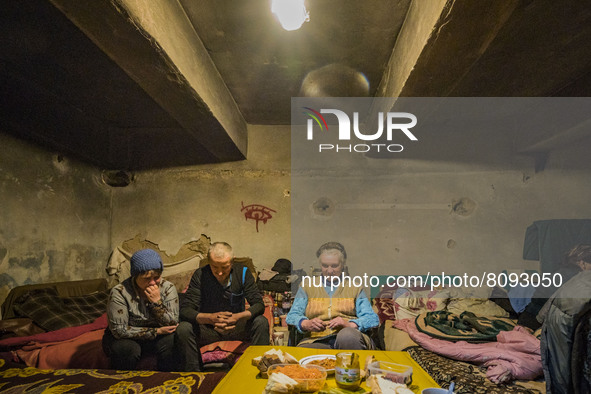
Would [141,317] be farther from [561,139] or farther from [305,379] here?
[561,139]

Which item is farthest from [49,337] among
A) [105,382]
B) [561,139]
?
[561,139]

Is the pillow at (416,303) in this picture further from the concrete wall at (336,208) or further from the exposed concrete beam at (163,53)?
the exposed concrete beam at (163,53)

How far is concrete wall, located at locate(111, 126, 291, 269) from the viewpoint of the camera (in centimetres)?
567

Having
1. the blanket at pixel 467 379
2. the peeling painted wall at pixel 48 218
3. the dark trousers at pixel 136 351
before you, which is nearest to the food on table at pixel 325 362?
the blanket at pixel 467 379

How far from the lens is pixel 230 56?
3604mm

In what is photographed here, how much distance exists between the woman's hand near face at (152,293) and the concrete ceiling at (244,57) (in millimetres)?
1766

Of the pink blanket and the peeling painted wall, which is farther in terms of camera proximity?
the peeling painted wall

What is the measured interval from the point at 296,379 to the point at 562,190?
5.14 metres

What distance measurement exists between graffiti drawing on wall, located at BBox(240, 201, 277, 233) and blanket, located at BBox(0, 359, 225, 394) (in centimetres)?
375

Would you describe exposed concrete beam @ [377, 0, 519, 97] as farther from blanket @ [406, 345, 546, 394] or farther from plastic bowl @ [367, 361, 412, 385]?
blanket @ [406, 345, 546, 394]

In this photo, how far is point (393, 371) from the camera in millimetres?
1572

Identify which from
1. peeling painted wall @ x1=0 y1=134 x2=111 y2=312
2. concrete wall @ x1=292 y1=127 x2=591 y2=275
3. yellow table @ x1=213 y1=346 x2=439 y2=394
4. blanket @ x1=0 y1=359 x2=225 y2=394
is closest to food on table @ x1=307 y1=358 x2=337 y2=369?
A: yellow table @ x1=213 y1=346 x2=439 y2=394

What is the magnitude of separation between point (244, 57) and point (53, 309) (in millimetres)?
3492

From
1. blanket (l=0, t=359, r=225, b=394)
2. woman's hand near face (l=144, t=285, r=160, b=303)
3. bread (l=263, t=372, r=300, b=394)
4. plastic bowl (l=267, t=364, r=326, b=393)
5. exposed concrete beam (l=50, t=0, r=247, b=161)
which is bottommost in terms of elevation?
blanket (l=0, t=359, r=225, b=394)
